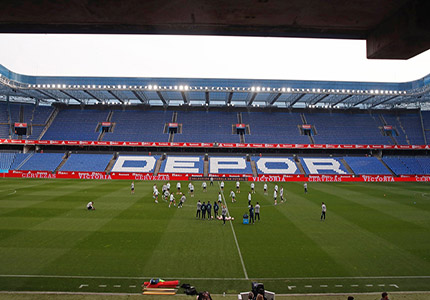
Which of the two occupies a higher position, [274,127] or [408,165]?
[274,127]

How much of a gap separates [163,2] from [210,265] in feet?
31.6

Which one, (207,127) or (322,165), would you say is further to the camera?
(207,127)

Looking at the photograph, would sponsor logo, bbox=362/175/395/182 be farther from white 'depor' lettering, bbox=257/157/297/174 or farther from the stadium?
white 'depor' lettering, bbox=257/157/297/174

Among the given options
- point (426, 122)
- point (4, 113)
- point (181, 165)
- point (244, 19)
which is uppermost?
point (426, 122)

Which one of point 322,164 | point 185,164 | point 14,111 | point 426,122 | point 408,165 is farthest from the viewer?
point 426,122

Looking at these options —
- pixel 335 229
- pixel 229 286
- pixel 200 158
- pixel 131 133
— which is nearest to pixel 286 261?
pixel 229 286

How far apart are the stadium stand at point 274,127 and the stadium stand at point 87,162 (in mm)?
26682

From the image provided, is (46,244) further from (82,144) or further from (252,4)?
(82,144)

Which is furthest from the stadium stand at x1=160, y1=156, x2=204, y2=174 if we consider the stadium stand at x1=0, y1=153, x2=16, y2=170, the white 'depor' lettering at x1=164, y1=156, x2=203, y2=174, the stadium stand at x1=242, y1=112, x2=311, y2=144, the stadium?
the stadium stand at x1=0, y1=153, x2=16, y2=170

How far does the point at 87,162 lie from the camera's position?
44719 millimetres

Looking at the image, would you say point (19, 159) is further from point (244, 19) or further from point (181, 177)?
point (244, 19)

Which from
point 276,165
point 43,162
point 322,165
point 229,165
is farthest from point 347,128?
point 43,162

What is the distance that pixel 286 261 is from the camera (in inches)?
435

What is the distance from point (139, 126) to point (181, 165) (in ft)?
50.7
